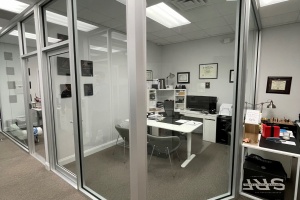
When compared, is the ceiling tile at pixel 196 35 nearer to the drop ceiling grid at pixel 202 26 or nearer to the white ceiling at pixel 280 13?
the drop ceiling grid at pixel 202 26

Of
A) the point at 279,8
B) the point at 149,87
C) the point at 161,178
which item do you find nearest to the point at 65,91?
the point at 149,87

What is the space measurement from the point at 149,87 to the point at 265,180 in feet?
6.26

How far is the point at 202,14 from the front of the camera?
2.90 m

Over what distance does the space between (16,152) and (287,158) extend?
523 centimetres

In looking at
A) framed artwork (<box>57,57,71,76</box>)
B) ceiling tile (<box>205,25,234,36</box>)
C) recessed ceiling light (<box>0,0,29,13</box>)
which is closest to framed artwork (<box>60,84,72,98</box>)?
framed artwork (<box>57,57,71,76</box>)

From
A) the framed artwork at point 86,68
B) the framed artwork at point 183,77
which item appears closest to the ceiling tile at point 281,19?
the framed artwork at point 183,77

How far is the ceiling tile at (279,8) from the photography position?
2686 mm

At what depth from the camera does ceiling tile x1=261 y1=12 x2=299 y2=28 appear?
10.2ft

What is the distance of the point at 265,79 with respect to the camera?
3828mm

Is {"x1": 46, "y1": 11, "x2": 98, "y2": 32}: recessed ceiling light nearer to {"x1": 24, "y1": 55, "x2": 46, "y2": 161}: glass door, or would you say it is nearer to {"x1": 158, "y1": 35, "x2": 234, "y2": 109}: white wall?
{"x1": 24, "y1": 55, "x2": 46, "y2": 161}: glass door

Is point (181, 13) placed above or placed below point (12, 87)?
above

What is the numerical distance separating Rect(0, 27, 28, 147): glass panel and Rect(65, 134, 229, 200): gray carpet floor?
2.47m

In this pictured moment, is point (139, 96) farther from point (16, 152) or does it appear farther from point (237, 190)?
point (16, 152)

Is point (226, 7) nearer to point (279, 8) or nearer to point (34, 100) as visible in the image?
point (279, 8)
